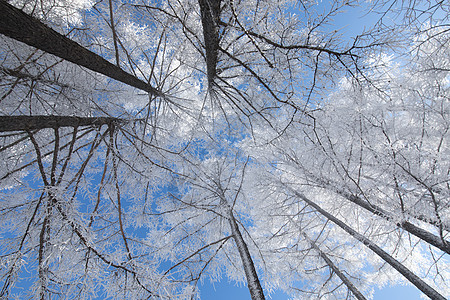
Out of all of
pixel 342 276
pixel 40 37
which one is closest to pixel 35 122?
pixel 40 37

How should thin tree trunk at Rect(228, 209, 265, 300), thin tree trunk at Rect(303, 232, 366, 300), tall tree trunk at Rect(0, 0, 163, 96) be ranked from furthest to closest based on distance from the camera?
thin tree trunk at Rect(303, 232, 366, 300), thin tree trunk at Rect(228, 209, 265, 300), tall tree trunk at Rect(0, 0, 163, 96)

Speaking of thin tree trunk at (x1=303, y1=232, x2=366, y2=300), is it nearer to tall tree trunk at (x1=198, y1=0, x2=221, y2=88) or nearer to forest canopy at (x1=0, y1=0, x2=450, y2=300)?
forest canopy at (x1=0, y1=0, x2=450, y2=300)

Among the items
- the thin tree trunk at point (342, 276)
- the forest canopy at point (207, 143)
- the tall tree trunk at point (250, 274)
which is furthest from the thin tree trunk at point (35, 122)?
the thin tree trunk at point (342, 276)

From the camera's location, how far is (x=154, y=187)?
3621mm

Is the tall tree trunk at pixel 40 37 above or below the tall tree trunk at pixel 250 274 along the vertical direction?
above

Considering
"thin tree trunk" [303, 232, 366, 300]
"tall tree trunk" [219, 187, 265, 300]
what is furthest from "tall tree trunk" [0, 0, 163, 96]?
"thin tree trunk" [303, 232, 366, 300]

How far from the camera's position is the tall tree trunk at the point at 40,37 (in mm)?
1459

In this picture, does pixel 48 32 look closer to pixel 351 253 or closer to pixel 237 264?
pixel 237 264

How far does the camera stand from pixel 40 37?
65.1 inches

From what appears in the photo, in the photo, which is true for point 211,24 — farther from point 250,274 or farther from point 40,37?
point 250,274

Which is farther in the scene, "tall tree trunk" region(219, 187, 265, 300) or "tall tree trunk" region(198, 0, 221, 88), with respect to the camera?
"tall tree trunk" region(219, 187, 265, 300)

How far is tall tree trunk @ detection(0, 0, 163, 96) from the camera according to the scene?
1459 millimetres

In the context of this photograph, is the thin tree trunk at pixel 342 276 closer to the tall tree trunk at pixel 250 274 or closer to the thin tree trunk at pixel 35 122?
the tall tree trunk at pixel 250 274

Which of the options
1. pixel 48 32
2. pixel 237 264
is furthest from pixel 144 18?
pixel 237 264
